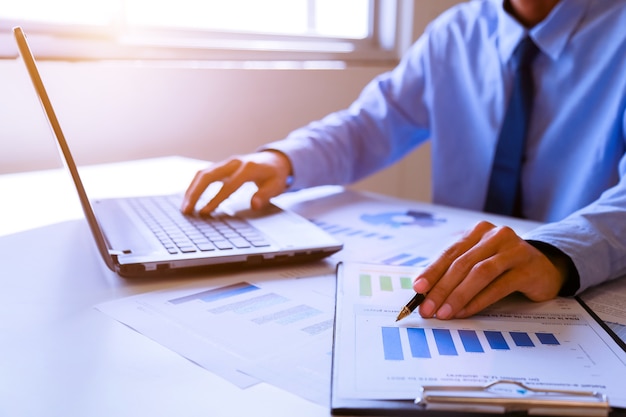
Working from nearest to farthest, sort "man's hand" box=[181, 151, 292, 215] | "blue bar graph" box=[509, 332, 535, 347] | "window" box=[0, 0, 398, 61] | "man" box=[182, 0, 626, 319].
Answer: "blue bar graph" box=[509, 332, 535, 347] → "man" box=[182, 0, 626, 319] → "man's hand" box=[181, 151, 292, 215] → "window" box=[0, 0, 398, 61]

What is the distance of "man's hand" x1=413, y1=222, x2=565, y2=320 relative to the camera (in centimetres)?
57

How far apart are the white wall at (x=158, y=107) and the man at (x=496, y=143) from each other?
0.45m

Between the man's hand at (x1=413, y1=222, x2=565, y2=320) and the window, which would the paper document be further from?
the window

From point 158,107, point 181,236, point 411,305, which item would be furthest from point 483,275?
point 158,107

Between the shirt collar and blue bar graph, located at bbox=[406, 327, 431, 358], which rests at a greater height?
the shirt collar

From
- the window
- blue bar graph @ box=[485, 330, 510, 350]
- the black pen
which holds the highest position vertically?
the window

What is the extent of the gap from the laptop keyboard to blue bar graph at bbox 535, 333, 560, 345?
33cm

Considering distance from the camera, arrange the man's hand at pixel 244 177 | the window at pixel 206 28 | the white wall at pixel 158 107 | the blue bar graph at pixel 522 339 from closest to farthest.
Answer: the blue bar graph at pixel 522 339 → the man's hand at pixel 244 177 → the white wall at pixel 158 107 → the window at pixel 206 28

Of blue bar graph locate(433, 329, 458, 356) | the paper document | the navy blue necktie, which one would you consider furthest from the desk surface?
the navy blue necktie

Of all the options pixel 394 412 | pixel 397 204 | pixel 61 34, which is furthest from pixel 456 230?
pixel 61 34

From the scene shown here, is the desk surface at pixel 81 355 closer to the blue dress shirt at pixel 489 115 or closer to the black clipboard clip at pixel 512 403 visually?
the black clipboard clip at pixel 512 403

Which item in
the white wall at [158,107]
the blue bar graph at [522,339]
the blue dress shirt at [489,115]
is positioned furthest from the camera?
the white wall at [158,107]

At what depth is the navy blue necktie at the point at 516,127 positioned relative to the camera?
45.8 inches

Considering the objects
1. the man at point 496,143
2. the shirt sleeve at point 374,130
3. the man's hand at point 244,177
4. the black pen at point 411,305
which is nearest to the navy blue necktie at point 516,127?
the man at point 496,143
